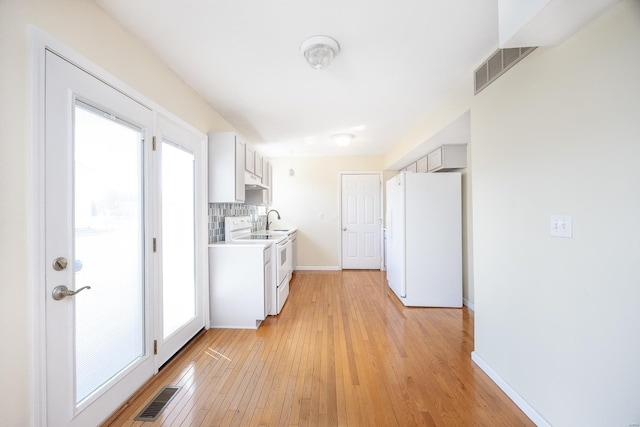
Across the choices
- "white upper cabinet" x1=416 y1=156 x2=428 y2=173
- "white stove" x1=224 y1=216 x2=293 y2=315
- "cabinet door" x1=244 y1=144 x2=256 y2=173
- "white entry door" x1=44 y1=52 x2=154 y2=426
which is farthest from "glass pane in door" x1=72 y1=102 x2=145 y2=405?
"white upper cabinet" x1=416 y1=156 x2=428 y2=173

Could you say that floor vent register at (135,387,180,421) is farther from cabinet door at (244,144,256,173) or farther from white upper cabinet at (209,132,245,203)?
cabinet door at (244,144,256,173)

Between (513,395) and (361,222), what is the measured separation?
3911 mm

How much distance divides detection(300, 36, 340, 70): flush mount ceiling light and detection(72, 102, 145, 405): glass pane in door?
1.35 metres

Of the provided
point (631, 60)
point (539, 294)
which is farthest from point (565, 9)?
point (539, 294)

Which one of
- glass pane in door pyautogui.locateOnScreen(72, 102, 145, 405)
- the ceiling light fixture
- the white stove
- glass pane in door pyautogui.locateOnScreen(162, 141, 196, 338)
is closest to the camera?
glass pane in door pyautogui.locateOnScreen(72, 102, 145, 405)

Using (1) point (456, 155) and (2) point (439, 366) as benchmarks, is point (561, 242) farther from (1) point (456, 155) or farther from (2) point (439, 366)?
(1) point (456, 155)

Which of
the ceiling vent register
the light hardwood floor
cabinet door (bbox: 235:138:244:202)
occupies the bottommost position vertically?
the light hardwood floor

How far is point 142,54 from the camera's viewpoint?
1832mm

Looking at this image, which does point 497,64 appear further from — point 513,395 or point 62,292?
point 62,292

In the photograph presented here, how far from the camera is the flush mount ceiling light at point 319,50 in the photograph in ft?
5.78

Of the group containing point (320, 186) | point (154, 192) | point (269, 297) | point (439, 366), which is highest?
point (320, 186)

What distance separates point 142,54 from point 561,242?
2.96m

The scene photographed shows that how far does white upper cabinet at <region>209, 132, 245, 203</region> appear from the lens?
287 cm

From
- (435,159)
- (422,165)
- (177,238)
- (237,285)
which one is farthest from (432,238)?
(177,238)
